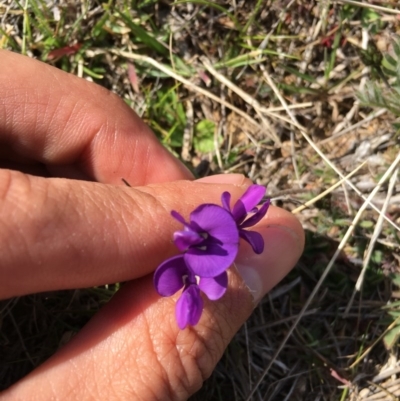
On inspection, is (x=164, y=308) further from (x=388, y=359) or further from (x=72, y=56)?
(x=72, y=56)

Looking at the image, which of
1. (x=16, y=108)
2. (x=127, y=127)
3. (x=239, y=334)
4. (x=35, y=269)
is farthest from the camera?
(x=239, y=334)

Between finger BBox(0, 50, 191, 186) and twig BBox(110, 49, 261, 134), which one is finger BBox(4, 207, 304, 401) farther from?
twig BBox(110, 49, 261, 134)

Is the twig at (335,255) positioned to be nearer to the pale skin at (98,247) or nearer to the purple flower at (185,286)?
the pale skin at (98,247)

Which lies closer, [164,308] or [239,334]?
[164,308]

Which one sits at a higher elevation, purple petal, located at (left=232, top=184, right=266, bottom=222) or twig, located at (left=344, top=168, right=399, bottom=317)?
purple petal, located at (left=232, top=184, right=266, bottom=222)

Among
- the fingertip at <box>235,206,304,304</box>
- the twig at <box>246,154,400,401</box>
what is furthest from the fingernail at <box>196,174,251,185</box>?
the twig at <box>246,154,400,401</box>

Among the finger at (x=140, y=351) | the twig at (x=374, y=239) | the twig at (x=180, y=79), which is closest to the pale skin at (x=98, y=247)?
the finger at (x=140, y=351)

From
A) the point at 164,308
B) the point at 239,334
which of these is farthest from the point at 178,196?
the point at 239,334
